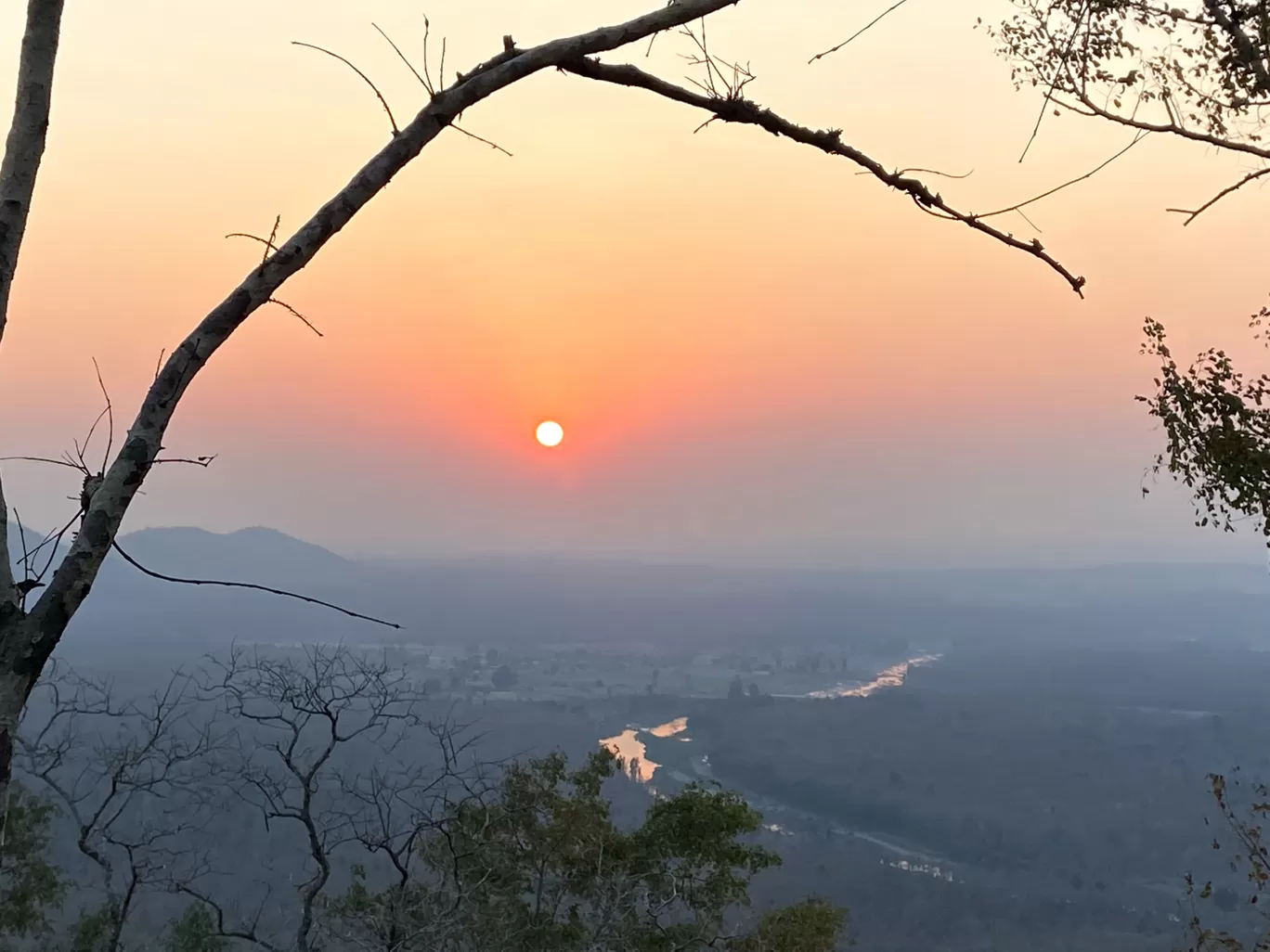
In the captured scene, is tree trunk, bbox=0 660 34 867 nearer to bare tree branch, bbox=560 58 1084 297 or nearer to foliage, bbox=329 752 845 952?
bare tree branch, bbox=560 58 1084 297

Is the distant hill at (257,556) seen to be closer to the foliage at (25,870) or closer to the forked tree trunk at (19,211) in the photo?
the foliage at (25,870)

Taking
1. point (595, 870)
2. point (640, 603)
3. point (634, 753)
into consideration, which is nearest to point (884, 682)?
point (634, 753)

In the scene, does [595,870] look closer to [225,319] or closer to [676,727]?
[225,319]

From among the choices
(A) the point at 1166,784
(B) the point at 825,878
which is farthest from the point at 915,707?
(B) the point at 825,878

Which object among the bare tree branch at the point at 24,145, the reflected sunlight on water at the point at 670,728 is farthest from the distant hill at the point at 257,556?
Result: the bare tree branch at the point at 24,145

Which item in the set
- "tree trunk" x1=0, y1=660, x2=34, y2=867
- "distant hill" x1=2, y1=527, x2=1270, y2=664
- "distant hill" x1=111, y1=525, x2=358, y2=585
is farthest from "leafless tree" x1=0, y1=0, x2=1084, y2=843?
"distant hill" x1=111, y1=525, x2=358, y2=585

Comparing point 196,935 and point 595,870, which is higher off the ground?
point 595,870

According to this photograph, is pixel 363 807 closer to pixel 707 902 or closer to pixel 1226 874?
pixel 707 902
